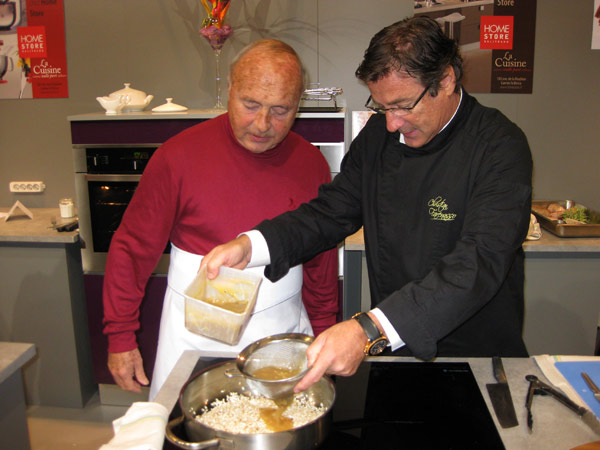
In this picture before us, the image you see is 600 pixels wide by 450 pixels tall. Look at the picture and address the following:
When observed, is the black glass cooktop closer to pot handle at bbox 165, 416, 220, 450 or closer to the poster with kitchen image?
pot handle at bbox 165, 416, 220, 450

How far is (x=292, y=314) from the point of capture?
5.30ft

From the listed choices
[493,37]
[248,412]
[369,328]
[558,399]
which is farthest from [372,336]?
[493,37]

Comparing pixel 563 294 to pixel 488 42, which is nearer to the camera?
pixel 563 294

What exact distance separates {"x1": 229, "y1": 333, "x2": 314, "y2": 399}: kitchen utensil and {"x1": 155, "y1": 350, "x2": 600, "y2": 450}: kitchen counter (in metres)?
0.14

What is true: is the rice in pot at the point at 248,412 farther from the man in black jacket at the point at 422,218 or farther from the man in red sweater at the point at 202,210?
the man in red sweater at the point at 202,210

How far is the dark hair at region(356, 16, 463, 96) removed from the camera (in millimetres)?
1104

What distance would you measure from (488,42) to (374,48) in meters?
1.81

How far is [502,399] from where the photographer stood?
1.04m

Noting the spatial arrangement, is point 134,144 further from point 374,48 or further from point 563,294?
point 563,294

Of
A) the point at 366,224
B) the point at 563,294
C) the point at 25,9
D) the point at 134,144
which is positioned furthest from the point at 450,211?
the point at 25,9

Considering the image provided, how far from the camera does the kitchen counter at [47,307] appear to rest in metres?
2.48

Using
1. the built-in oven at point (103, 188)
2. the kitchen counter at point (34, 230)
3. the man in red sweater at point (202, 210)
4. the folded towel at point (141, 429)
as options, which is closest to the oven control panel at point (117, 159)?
the built-in oven at point (103, 188)

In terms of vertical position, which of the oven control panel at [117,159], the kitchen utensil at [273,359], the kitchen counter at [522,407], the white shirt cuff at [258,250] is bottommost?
the kitchen counter at [522,407]

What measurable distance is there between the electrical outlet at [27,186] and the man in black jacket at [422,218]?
2.18 meters
